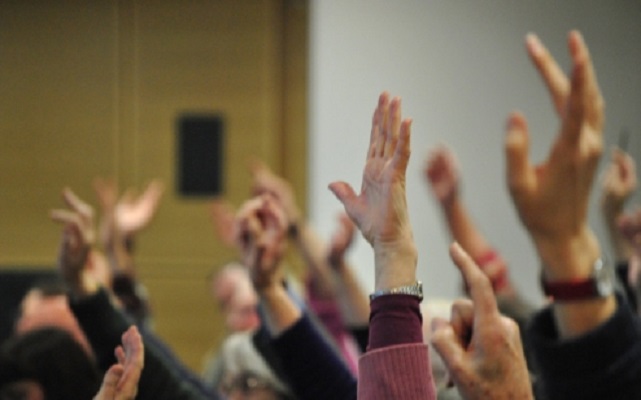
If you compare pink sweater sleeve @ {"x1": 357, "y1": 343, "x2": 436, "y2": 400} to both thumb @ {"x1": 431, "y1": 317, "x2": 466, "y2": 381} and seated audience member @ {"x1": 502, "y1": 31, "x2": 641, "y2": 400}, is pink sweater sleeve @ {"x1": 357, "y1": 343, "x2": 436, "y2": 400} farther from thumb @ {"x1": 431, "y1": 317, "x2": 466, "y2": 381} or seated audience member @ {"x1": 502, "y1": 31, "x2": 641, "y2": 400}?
seated audience member @ {"x1": 502, "y1": 31, "x2": 641, "y2": 400}

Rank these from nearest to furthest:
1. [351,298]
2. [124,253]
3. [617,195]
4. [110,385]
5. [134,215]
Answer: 1. [110,385]
2. [351,298]
3. [617,195]
4. [124,253]
5. [134,215]

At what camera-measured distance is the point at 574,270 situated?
119cm

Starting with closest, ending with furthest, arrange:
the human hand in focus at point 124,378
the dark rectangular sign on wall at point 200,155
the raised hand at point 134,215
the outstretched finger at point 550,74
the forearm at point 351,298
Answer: the human hand in focus at point 124,378
the outstretched finger at point 550,74
the forearm at point 351,298
the raised hand at point 134,215
the dark rectangular sign on wall at point 200,155

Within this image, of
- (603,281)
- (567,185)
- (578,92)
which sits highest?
(578,92)

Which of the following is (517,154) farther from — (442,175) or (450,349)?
(442,175)

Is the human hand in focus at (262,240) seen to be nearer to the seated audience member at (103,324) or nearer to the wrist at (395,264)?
the seated audience member at (103,324)

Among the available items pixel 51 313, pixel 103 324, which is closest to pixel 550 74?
pixel 103 324

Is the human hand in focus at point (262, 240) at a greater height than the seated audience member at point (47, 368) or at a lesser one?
greater

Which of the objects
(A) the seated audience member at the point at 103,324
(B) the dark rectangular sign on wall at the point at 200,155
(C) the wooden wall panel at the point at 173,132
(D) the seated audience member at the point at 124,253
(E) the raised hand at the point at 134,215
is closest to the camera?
(A) the seated audience member at the point at 103,324

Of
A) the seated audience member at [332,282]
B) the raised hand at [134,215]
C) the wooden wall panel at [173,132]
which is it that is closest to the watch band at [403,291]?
the seated audience member at [332,282]

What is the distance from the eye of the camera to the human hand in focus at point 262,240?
5.48 feet

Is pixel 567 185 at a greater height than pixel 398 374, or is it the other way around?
pixel 567 185

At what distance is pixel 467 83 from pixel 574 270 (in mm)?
1545

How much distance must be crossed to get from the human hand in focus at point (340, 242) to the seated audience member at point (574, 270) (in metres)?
1.01
